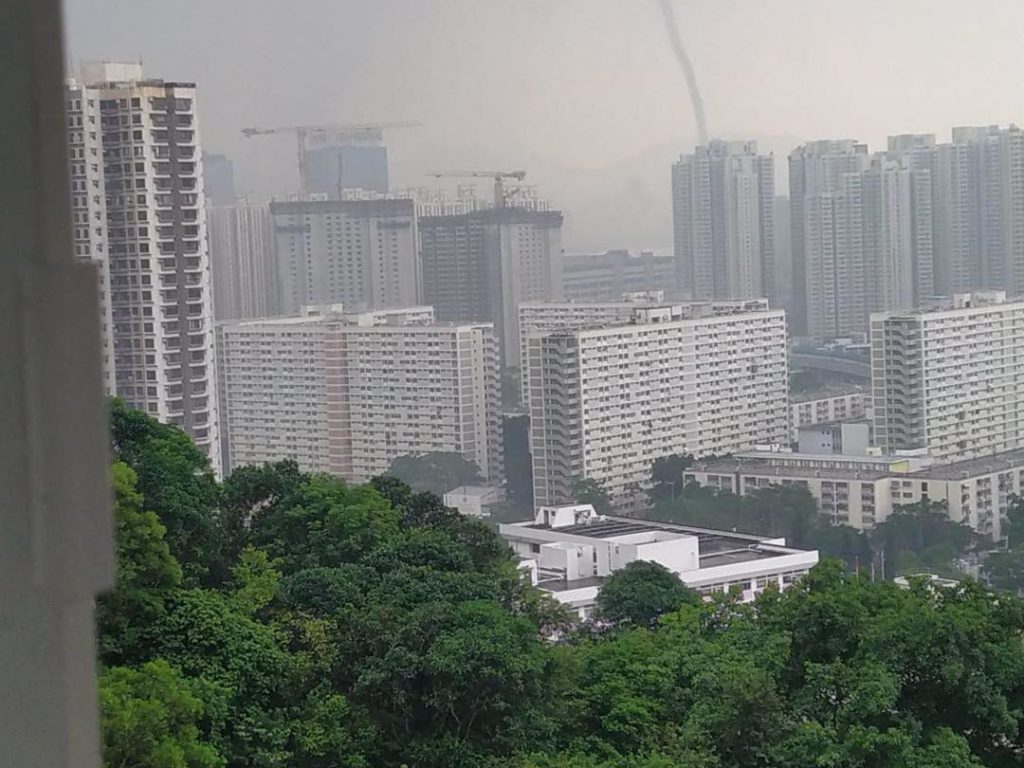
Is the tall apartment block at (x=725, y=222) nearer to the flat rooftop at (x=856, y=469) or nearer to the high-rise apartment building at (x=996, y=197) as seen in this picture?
the flat rooftop at (x=856, y=469)

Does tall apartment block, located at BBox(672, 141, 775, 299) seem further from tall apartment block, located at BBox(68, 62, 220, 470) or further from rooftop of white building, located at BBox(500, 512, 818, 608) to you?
tall apartment block, located at BBox(68, 62, 220, 470)

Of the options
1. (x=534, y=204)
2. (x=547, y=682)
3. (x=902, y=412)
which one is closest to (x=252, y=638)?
(x=547, y=682)


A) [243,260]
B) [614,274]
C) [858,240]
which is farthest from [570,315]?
[243,260]

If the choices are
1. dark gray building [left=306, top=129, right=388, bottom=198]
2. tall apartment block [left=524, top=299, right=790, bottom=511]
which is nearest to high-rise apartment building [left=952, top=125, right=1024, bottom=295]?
tall apartment block [left=524, top=299, right=790, bottom=511]

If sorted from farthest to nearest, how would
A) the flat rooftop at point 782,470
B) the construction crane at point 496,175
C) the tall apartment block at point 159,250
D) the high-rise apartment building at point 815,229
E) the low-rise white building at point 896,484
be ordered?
the construction crane at point 496,175, the high-rise apartment building at point 815,229, the flat rooftop at point 782,470, the low-rise white building at point 896,484, the tall apartment block at point 159,250

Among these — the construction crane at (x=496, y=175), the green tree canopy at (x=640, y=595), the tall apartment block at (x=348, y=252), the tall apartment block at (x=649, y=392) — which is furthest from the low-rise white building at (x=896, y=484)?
the construction crane at (x=496, y=175)

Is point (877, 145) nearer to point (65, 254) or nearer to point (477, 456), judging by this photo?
point (477, 456)
